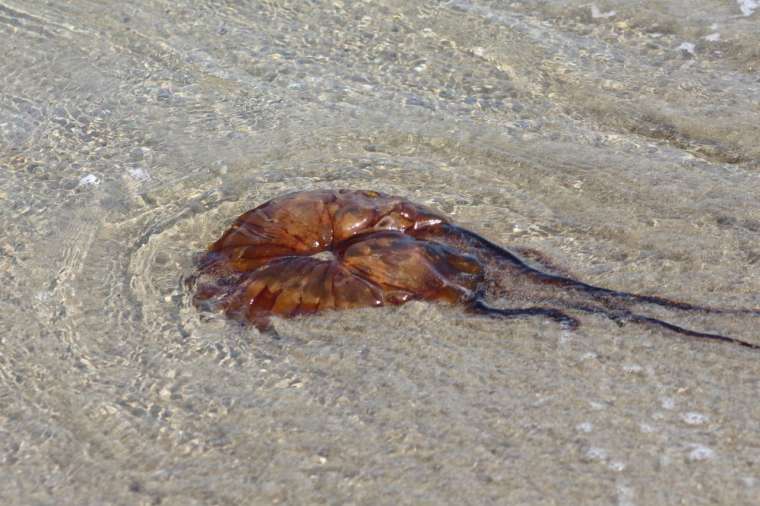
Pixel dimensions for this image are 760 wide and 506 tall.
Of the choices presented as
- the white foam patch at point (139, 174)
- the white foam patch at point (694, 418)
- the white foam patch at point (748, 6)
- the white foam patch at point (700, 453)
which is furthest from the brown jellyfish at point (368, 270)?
the white foam patch at point (748, 6)

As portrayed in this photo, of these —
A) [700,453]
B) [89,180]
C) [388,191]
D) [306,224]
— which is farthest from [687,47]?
[89,180]

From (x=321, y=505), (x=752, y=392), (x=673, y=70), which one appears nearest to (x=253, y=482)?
(x=321, y=505)

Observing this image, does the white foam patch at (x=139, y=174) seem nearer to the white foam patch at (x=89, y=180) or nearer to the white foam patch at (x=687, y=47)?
the white foam patch at (x=89, y=180)

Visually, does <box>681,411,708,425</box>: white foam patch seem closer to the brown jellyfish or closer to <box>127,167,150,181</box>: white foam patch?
the brown jellyfish

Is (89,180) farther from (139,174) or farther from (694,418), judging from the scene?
(694,418)

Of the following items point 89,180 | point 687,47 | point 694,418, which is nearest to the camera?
point 694,418

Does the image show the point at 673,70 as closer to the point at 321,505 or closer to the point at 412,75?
the point at 412,75
